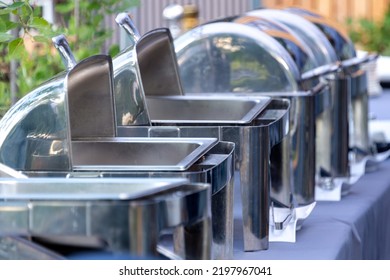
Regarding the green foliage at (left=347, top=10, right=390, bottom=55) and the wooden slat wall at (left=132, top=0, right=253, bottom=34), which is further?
the green foliage at (left=347, top=10, right=390, bottom=55)

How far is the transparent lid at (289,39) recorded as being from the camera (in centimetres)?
253

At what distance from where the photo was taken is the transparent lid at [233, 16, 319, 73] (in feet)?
8.31

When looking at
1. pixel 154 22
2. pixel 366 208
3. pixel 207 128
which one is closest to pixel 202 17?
pixel 154 22

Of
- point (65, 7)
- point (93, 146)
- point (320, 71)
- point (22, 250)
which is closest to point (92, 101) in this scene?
point (93, 146)

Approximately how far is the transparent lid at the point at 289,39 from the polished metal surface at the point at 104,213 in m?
1.38

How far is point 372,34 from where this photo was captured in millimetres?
7195

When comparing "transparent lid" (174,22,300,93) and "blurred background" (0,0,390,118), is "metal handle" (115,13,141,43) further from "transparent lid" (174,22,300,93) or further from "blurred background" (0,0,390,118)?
"transparent lid" (174,22,300,93)

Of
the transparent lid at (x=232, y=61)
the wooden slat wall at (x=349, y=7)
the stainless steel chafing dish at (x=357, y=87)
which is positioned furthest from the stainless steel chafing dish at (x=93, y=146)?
the wooden slat wall at (x=349, y=7)

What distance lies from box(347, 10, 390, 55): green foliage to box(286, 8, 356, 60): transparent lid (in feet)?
13.4

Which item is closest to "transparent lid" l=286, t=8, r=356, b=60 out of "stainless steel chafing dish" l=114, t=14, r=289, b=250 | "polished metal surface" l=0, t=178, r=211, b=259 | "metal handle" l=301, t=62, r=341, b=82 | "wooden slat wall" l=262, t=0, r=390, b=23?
"metal handle" l=301, t=62, r=341, b=82

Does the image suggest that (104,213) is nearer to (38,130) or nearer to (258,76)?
(38,130)

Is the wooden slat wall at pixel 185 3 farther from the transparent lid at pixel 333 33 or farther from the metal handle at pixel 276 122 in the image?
the metal handle at pixel 276 122

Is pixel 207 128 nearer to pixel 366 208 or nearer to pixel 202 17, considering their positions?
pixel 366 208
